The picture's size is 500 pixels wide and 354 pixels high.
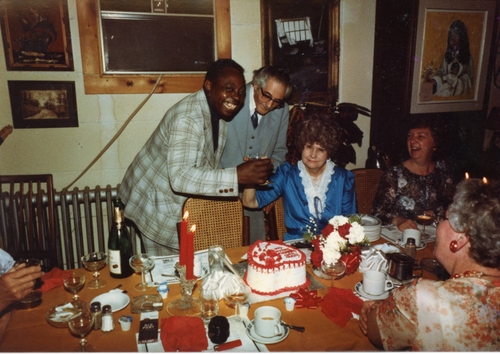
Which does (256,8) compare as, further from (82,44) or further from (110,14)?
(82,44)

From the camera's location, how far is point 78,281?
1679 millimetres

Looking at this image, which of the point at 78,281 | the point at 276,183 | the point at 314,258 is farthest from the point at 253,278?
the point at 276,183

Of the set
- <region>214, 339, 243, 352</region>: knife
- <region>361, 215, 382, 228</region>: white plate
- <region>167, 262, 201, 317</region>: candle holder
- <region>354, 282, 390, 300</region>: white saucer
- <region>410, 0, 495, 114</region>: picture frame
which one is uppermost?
<region>410, 0, 495, 114</region>: picture frame

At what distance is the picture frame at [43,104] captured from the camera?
3334 millimetres

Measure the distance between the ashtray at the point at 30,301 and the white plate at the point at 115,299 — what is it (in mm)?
250

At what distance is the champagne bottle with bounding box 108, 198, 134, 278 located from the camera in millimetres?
1857

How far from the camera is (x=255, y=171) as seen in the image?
2223mm

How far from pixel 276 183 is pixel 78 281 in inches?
62.5

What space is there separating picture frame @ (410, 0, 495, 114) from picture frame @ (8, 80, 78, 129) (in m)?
3.58

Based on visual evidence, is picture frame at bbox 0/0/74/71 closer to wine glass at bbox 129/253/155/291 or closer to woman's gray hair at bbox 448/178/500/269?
wine glass at bbox 129/253/155/291

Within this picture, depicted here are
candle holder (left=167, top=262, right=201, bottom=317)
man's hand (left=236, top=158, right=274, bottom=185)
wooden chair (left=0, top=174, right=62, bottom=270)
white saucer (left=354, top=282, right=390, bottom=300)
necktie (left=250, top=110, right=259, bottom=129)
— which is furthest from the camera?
necktie (left=250, top=110, right=259, bottom=129)

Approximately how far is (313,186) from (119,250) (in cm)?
153


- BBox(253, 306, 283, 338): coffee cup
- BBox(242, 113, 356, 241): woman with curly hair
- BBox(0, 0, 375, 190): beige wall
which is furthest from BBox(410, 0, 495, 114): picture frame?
BBox(253, 306, 283, 338): coffee cup

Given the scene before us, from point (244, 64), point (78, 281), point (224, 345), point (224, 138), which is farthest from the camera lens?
point (244, 64)
